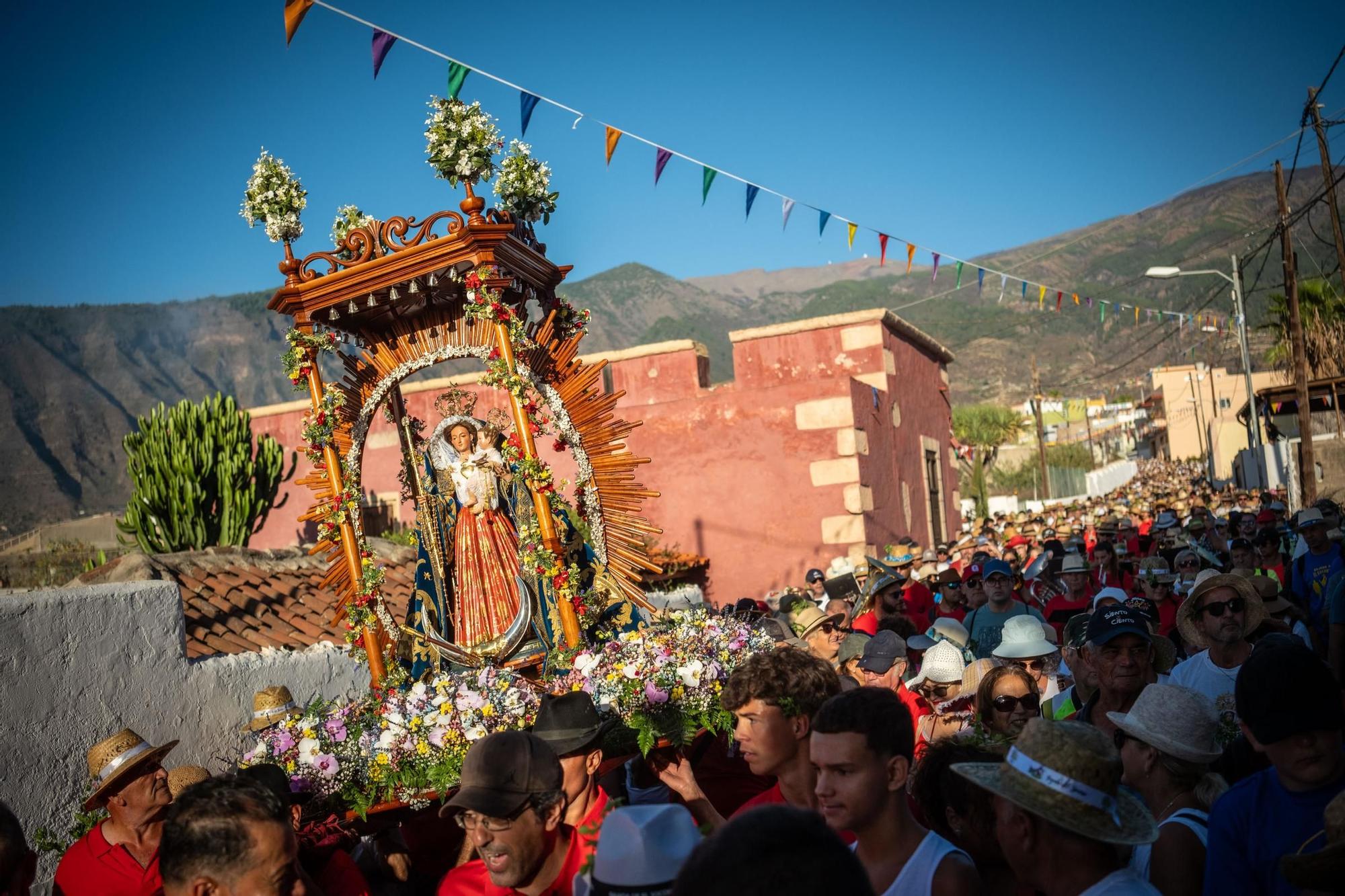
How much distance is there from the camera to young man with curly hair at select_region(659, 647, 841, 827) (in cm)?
376

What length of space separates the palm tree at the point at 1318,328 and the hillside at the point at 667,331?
1.97 m

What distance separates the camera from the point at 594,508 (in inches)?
294

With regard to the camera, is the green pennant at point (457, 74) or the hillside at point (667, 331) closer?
the green pennant at point (457, 74)

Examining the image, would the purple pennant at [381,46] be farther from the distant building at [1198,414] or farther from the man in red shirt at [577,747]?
the distant building at [1198,414]

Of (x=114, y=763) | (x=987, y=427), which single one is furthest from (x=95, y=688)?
(x=987, y=427)

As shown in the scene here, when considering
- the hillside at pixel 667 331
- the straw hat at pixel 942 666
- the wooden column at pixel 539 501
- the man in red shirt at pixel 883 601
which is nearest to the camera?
the straw hat at pixel 942 666

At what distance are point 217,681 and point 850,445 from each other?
414 inches

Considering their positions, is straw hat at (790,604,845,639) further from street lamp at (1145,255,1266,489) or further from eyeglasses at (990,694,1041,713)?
street lamp at (1145,255,1266,489)

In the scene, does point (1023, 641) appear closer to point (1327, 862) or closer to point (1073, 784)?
point (1073, 784)

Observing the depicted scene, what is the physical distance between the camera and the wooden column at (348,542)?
7.15 metres

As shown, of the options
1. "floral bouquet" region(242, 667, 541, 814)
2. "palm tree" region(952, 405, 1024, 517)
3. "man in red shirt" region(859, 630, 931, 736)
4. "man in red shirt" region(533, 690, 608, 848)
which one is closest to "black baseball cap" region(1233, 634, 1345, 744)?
"man in red shirt" region(533, 690, 608, 848)

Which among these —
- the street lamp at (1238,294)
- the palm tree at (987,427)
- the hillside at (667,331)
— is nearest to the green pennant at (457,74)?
the street lamp at (1238,294)

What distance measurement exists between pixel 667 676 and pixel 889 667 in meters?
1.10

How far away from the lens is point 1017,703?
4.61 meters
